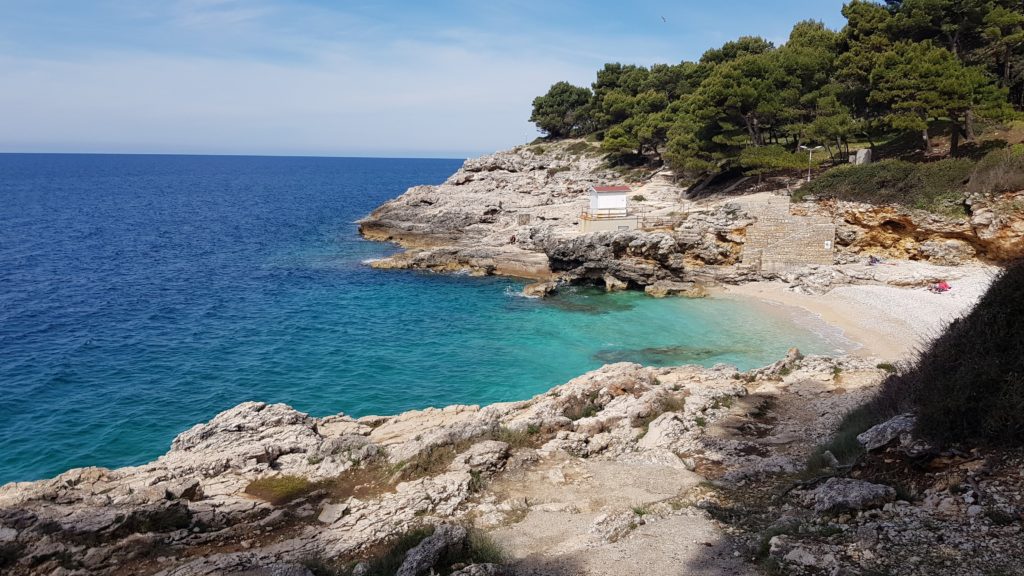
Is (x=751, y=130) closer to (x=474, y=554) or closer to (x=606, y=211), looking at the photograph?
(x=606, y=211)

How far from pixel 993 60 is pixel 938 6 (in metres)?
6.87

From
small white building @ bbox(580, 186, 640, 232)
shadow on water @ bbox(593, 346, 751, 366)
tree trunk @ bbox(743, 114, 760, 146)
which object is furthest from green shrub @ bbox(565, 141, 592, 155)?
shadow on water @ bbox(593, 346, 751, 366)

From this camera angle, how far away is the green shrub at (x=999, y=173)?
101 feet

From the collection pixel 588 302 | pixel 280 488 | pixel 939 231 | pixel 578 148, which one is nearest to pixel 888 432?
pixel 280 488

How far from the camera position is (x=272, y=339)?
98.9ft

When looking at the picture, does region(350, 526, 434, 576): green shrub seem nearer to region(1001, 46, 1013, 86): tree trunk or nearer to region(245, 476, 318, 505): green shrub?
region(245, 476, 318, 505): green shrub

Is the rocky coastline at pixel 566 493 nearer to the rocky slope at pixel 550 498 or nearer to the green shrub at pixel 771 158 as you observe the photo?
the rocky slope at pixel 550 498

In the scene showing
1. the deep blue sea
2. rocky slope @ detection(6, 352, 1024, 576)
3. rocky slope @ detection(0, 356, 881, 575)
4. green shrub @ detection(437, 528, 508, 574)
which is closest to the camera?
rocky slope @ detection(6, 352, 1024, 576)

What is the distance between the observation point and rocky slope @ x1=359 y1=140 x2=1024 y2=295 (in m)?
33.5

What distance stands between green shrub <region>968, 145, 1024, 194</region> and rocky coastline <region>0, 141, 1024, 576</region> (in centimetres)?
1860

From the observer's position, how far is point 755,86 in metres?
46.5

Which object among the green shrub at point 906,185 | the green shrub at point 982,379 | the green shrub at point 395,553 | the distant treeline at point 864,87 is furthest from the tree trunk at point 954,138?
the green shrub at point 395,553

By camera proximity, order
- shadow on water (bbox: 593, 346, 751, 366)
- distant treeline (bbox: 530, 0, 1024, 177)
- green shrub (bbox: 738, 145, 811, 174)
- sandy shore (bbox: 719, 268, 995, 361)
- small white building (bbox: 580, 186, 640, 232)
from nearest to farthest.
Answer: sandy shore (bbox: 719, 268, 995, 361) → shadow on water (bbox: 593, 346, 751, 366) → distant treeline (bbox: 530, 0, 1024, 177) → small white building (bbox: 580, 186, 640, 232) → green shrub (bbox: 738, 145, 811, 174)

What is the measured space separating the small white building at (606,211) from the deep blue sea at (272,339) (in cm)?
565
